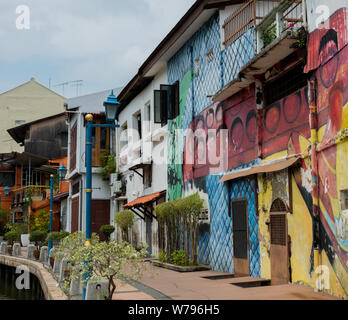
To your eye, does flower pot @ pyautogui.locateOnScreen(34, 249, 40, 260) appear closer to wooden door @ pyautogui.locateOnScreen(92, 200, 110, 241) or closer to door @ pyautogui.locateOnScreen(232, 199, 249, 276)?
wooden door @ pyautogui.locateOnScreen(92, 200, 110, 241)

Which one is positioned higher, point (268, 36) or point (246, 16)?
point (246, 16)

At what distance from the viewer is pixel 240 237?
12.3m

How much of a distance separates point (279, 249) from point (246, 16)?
19.2 feet

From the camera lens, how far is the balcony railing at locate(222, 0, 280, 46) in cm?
1179

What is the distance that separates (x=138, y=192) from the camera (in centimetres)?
2191

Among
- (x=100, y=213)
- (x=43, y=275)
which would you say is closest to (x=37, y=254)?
(x=43, y=275)

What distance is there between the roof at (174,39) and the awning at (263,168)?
15.2 ft

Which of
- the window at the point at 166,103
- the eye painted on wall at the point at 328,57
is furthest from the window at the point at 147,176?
the eye painted on wall at the point at 328,57

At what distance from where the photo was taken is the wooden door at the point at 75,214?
28.4m

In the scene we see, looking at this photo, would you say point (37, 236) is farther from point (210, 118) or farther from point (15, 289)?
point (210, 118)

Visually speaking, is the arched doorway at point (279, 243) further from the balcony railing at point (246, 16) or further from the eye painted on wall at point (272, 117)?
the balcony railing at point (246, 16)

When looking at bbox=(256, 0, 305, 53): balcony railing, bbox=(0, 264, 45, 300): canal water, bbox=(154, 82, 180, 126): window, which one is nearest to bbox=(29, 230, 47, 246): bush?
bbox=(0, 264, 45, 300): canal water

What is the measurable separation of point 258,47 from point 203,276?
591 cm
